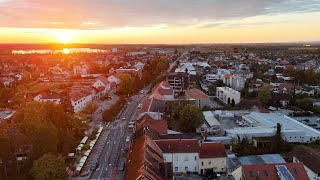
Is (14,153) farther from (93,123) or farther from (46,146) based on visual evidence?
(93,123)

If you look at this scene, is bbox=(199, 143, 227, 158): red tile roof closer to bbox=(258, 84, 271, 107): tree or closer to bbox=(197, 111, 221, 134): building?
bbox=(197, 111, 221, 134): building

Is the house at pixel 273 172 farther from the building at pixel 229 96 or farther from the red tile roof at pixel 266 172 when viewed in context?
the building at pixel 229 96

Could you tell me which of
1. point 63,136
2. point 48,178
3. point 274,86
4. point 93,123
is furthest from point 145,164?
point 274,86

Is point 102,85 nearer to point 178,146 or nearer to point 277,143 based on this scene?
point 178,146

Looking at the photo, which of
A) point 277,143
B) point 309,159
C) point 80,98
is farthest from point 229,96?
point 309,159

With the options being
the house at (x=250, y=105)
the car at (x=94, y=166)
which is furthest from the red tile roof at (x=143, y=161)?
the house at (x=250, y=105)
